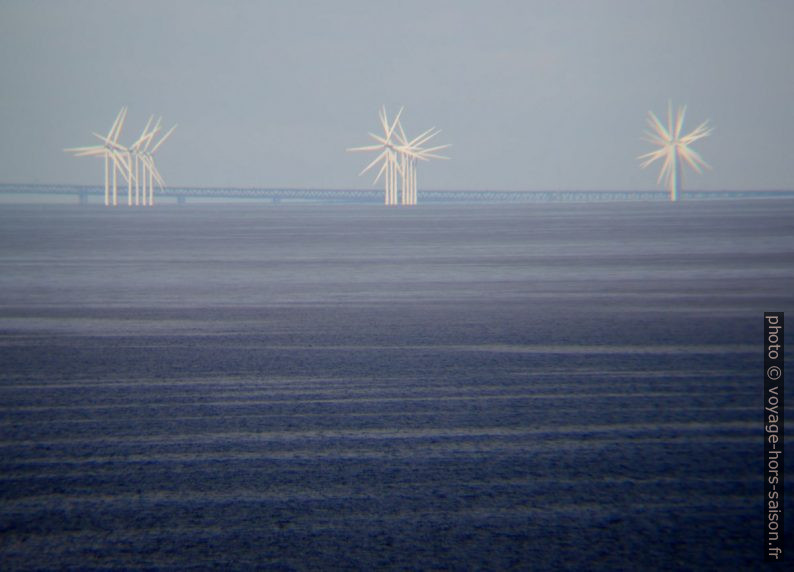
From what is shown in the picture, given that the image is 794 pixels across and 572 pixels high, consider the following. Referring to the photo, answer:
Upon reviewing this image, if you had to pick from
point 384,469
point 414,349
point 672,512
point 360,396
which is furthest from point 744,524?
point 414,349

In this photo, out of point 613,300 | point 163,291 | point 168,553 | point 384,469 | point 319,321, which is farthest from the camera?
point 163,291

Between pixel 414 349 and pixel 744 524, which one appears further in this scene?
pixel 414 349

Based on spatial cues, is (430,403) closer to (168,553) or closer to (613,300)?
(168,553)

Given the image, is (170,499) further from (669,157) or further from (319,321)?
(669,157)

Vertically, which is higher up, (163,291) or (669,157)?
(669,157)

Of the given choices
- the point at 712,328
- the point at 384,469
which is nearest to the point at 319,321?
the point at 712,328

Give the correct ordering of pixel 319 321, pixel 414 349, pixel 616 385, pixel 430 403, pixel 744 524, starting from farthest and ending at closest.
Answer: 1. pixel 319 321
2. pixel 414 349
3. pixel 616 385
4. pixel 430 403
5. pixel 744 524
